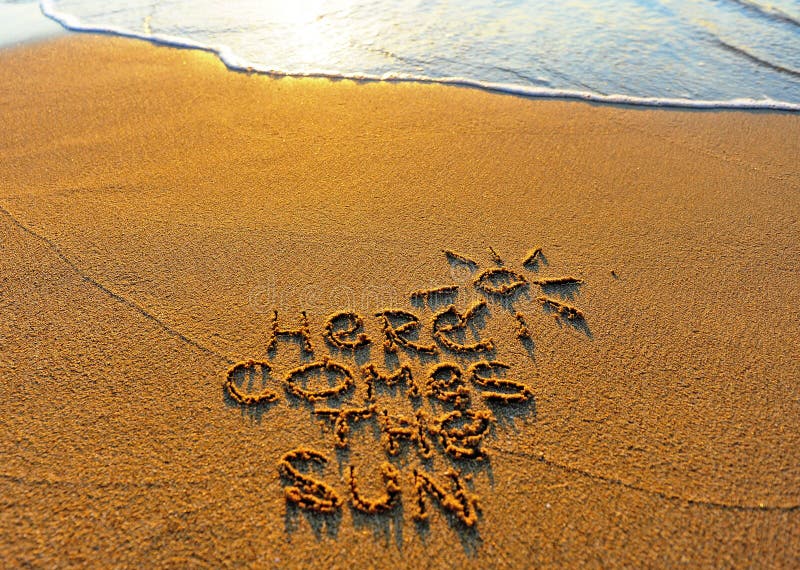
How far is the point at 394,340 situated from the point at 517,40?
11.7 feet

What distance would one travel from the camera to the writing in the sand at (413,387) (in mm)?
1485

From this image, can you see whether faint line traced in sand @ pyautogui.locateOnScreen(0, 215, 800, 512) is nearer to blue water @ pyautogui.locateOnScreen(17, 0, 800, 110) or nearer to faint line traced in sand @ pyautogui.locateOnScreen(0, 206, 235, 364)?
faint line traced in sand @ pyautogui.locateOnScreen(0, 206, 235, 364)

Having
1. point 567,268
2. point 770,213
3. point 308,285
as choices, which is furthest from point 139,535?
Result: point 770,213

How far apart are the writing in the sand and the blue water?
2.24 m

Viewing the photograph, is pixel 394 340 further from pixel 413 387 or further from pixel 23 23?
pixel 23 23

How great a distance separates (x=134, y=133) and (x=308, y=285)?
1712mm

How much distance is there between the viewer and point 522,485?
1.51 meters

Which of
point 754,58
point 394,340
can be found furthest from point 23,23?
point 754,58

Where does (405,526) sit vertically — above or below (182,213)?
below

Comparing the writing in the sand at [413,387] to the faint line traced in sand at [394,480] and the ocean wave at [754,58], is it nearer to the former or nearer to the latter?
the faint line traced in sand at [394,480]

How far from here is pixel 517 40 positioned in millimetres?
4445

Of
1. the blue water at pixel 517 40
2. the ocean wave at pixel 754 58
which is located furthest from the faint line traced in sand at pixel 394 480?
the ocean wave at pixel 754 58

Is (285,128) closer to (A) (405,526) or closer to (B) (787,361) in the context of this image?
(A) (405,526)

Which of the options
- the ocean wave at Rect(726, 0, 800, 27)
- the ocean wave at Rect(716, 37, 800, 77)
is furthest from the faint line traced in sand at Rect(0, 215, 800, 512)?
the ocean wave at Rect(726, 0, 800, 27)
